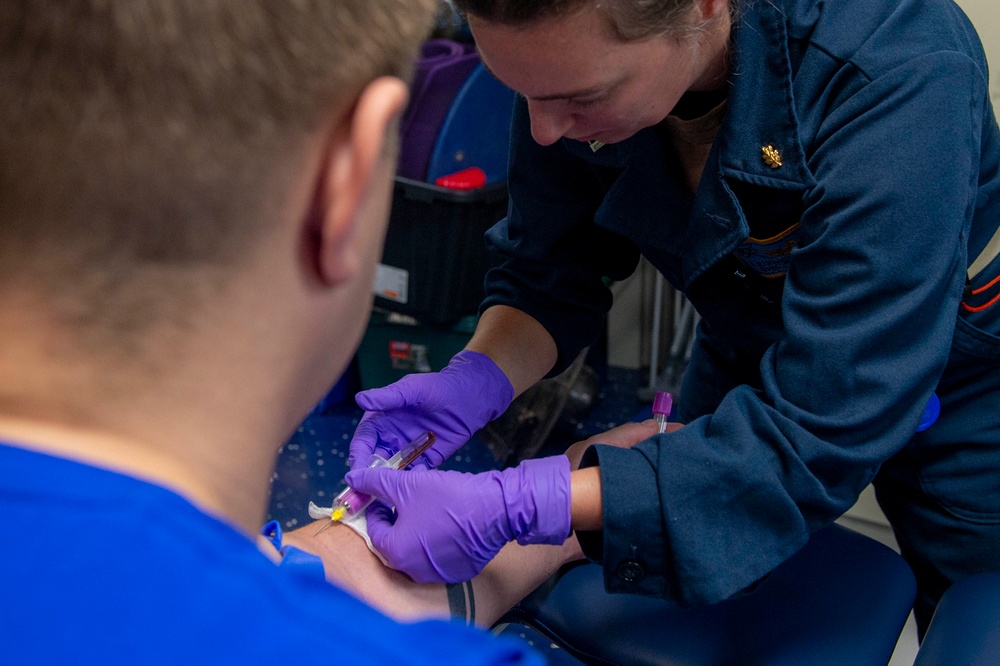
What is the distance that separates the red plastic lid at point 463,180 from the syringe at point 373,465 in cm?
104

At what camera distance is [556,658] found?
111 cm

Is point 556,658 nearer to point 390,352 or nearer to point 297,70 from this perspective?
point 297,70

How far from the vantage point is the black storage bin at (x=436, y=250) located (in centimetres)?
225

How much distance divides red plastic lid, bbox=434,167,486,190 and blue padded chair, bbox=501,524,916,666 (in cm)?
122

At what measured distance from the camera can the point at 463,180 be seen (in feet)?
7.36

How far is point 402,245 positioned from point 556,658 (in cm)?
142

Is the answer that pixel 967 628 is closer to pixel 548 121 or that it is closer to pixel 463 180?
pixel 548 121

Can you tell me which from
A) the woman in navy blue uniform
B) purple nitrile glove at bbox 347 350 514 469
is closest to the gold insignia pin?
the woman in navy blue uniform

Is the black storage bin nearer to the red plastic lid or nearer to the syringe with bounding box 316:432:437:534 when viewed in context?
the red plastic lid

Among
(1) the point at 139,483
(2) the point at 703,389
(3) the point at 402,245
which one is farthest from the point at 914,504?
(3) the point at 402,245

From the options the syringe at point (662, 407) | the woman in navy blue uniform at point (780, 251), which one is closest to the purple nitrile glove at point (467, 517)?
the woman in navy blue uniform at point (780, 251)

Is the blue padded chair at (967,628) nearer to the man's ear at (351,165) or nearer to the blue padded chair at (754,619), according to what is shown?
the blue padded chair at (754,619)

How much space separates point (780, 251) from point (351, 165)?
2.52ft

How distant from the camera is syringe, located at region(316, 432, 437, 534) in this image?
45.2 inches
